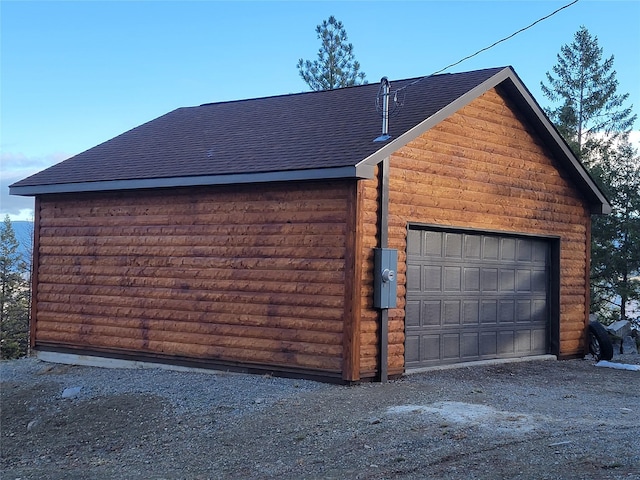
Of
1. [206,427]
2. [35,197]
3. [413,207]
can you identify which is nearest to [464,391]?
[413,207]

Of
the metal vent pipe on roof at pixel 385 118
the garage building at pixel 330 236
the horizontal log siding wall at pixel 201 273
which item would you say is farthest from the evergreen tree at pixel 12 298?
the metal vent pipe on roof at pixel 385 118

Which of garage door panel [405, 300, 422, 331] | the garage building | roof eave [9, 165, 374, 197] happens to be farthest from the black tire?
roof eave [9, 165, 374, 197]

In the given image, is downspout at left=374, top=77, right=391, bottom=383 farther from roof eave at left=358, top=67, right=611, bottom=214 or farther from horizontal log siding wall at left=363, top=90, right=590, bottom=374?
roof eave at left=358, top=67, right=611, bottom=214

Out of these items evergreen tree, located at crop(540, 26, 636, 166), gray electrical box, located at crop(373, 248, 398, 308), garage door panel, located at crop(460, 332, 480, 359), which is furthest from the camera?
evergreen tree, located at crop(540, 26, 636, 166)

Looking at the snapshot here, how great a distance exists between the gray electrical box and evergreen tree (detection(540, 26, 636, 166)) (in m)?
21.4

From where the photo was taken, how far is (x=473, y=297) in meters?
12.8

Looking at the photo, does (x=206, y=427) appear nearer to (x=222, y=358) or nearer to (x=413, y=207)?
(x=222, y=358)

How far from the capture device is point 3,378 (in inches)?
500

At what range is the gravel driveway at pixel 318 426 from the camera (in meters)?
7.05

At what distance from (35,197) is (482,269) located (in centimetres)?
778

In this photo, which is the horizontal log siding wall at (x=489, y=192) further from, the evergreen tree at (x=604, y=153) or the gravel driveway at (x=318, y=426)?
the evergreen tree at (x=604, y=153)

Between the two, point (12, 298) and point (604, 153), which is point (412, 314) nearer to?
point (604, 153)

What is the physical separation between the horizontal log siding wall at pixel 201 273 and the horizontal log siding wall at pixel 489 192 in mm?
1020

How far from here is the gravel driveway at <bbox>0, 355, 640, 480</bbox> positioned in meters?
7.05
